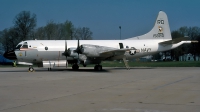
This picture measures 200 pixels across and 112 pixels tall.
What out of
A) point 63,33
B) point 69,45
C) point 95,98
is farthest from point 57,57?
point 63,33

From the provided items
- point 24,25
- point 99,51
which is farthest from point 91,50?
point 24,25

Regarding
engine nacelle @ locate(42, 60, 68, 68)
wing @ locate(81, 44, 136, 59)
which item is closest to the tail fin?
wing @ locate(81, 44, 136, 59)

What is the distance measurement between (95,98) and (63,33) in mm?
75548

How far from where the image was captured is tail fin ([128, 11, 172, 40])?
3484cm

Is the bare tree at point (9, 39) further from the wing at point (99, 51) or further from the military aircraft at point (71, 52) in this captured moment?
the wing at point (99, 51)

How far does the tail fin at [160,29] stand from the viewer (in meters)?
34.8

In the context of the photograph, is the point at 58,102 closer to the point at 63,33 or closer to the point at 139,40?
the point at 139,40

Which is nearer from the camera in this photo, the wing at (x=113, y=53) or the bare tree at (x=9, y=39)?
the wing at (x=113, y=53)

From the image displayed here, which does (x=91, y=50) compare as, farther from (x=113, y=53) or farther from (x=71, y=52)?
(x=113, y=53)

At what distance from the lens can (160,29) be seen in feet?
114

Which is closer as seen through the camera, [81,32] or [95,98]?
[95,98]

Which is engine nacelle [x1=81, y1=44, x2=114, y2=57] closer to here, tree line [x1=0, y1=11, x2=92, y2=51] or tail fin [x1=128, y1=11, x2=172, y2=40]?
tail fin [x1=128, y1=11, x2=172, y2=40]


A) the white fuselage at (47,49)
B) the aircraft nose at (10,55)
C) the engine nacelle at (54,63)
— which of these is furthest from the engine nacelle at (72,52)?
the aircraft nose at (10,55)

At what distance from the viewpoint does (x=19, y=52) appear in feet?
94.4
